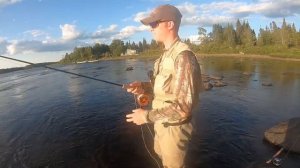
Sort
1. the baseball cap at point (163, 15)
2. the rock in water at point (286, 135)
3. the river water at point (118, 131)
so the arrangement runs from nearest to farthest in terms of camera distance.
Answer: the baseball cap at point (163, 15) < the river water at point (118, 131) < the rock in water at point (286, 135)

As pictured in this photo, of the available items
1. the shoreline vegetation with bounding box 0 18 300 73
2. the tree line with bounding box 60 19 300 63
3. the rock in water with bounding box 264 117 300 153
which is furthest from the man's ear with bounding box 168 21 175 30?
the tree line with bounding box 60 19 300 63

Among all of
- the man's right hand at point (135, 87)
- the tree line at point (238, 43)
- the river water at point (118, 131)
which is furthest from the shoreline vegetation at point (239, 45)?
the man's right hand at point (135, 87)

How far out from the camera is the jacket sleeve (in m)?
4.36

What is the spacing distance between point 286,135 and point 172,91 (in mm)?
13789

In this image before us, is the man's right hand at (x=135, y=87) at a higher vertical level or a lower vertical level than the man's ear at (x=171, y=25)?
lower

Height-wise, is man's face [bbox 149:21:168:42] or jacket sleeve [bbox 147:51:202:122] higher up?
man's face [bbox 149:21:168:42]

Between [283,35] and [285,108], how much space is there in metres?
95.2

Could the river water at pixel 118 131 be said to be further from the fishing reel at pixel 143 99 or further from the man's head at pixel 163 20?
the man's head at pixel 163 20

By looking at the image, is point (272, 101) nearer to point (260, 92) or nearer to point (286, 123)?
point (260, 92)

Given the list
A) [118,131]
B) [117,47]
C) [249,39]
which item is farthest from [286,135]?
[117,47]

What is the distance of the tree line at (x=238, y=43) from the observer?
104500 mm

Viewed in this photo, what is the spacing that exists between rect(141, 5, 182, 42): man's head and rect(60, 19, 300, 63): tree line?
3519 inches

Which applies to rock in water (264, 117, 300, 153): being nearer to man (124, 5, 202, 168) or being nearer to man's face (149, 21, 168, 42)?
man (124, 5, 202, 168)

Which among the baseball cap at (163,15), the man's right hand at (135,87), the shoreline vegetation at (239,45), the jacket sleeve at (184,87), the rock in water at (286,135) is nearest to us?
the jacket sleeve at (184,87)
